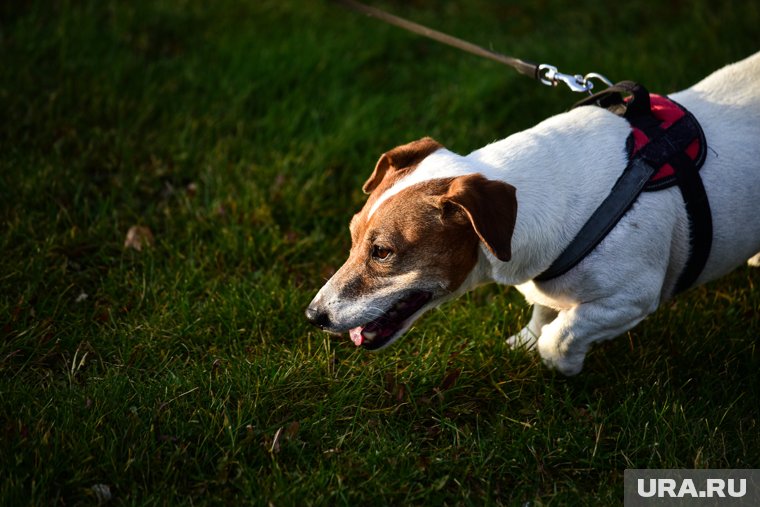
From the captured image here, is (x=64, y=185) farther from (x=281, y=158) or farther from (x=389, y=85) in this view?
(x=389, y=85)

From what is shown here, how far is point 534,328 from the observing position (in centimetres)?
364

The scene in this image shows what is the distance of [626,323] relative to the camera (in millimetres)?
3186

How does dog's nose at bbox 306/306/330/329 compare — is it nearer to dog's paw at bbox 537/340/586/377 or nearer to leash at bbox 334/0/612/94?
dog's paw at bbox 537/340/586/377

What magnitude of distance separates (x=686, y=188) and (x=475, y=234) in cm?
91

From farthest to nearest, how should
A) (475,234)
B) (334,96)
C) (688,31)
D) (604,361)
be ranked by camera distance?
1. (688,31)
2. (334,96)
3. (604,361)
4. (475,234)

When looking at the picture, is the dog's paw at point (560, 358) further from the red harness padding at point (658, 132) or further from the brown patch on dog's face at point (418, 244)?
the red harness padding at point (658, 132)

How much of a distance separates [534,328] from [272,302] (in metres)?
1.33

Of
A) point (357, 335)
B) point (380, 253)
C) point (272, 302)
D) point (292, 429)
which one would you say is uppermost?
point (380, 253)

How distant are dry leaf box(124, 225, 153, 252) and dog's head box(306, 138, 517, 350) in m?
1.51

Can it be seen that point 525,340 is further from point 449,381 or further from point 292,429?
point 292,429

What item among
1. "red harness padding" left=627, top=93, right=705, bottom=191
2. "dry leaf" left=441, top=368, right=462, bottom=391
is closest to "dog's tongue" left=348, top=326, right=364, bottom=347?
"dry leaf" left=441, top=368, right=462, bottom=391

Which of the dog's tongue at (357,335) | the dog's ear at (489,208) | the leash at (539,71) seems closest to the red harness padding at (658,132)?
the leash at (539,71)

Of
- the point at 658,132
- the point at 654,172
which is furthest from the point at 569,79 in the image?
the point at 654,172

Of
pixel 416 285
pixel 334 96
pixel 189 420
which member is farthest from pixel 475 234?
pixel 334 96
